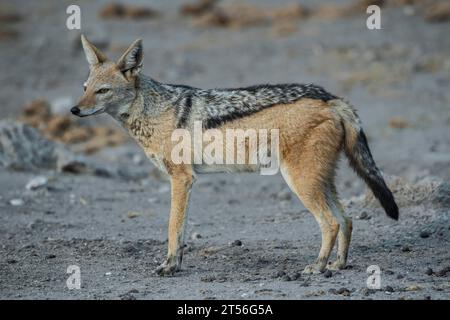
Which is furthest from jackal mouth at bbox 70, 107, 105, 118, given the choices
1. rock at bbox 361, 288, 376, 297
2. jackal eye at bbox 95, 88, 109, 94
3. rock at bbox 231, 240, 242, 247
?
rock at bbox 361, 288, 376, 297

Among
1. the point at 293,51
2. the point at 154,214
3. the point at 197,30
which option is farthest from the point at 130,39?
the point at 154,214

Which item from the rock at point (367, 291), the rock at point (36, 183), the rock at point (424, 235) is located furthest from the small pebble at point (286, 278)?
the rock at point (36, 183)

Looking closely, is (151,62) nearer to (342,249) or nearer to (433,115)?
(433,115)

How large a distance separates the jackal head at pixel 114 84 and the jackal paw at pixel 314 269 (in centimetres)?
263

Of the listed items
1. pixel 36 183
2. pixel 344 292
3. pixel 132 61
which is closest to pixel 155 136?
pixel 132 61

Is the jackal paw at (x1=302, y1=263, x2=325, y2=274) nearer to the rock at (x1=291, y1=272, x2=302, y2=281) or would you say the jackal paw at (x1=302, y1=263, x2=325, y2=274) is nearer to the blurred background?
the rock at (x1=291, y1=272, x2=302, y2=281)

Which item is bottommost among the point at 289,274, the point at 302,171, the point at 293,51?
the point at 289,274

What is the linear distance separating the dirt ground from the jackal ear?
2.06 meters

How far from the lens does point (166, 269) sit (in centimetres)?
918

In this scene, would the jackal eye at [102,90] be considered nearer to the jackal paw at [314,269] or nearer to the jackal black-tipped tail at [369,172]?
the jackal black-tipped tail at [369,172]

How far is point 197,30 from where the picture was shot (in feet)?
83.7

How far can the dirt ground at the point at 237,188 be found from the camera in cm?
893

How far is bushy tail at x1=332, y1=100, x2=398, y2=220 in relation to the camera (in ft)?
29.7

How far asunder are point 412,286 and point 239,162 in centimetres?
223
